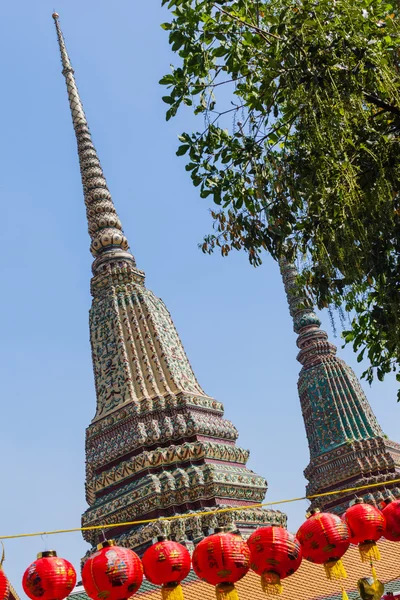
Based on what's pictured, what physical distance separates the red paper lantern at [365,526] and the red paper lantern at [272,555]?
1018mm

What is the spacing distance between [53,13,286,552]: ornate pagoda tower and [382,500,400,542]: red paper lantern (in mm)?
4144

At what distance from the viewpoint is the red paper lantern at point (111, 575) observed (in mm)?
7301

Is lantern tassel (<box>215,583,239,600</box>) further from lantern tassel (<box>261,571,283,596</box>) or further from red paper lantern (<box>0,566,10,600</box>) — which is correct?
red paper lantern (<box>0,566,10,600</box>)

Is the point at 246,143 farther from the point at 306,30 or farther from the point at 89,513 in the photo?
the point at 89,513

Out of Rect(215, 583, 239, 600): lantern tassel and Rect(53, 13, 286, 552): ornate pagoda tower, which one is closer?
Rect(215, 583, 239, 600): lantern tassel

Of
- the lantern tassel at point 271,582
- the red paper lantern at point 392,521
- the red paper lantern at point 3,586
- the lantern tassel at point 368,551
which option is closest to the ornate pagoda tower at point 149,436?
the lantern tassel at point 368,551

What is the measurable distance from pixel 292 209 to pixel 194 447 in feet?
22.9

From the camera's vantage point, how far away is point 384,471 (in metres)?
21.8

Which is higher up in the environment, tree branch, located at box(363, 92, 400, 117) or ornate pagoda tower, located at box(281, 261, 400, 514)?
ornate pagoda tower, located at box(281, 261, 400, 514)

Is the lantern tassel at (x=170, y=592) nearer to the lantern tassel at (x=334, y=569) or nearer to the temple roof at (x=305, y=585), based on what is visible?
the lantern tassel at (x=334, y=569)

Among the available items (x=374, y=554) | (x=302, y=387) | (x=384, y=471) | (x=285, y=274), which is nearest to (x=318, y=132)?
(x=374, y=554)

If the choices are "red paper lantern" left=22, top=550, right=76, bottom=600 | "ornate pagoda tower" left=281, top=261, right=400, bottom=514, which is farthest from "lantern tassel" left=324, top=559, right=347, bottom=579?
"ornate pagoda tower" left=281, top=261, right=400, bottom=514

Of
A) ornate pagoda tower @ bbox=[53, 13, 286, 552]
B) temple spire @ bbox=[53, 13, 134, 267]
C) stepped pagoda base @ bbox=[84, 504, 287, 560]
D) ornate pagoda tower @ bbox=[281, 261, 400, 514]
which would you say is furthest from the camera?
ornate pagoda tower @ bbox=[281, 261, 400, 514]

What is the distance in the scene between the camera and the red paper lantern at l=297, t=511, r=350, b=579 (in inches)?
313
